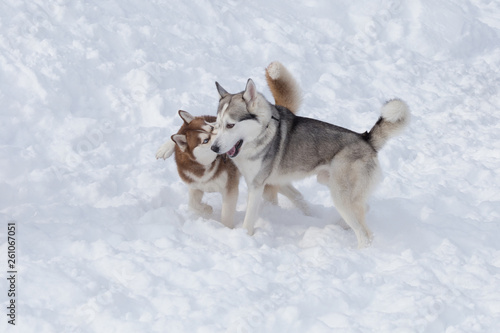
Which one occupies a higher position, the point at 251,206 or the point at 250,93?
the point at 250,93

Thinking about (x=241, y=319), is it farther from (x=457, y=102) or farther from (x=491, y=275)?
(x=457, y=102)

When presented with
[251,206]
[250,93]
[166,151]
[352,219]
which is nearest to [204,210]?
[251,206]

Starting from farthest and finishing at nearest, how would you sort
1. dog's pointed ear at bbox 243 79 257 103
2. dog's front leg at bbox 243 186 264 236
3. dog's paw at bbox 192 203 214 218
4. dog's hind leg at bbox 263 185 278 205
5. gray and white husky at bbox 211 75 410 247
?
dog's hind leg at bbox 263 185 278 205
dog's paw at bbox 192 203 214 218
dog's front leg at bbox 243 186 264 236
gray and white husky at bbox 211 75 410 247
dog's pointed ear at bbox 243 79 257 103

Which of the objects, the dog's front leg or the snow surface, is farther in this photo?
the dog's front leg

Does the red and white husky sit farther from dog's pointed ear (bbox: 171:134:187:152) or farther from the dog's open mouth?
the dog's open mouth

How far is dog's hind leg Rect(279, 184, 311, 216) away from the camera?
579cm

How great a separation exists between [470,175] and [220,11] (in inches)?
183

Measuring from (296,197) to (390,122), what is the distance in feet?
4.34

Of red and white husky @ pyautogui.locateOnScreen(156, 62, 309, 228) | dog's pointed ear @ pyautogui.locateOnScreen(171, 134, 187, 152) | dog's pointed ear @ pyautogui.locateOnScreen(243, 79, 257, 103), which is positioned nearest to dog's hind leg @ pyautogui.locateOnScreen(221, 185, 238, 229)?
red and white husky @ pyautogui.locateOnScreen(156, 62, 309, 228)

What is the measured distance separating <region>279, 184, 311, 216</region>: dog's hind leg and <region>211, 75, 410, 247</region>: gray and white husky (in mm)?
545

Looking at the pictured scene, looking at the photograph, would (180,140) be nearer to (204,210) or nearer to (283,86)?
(204,210)

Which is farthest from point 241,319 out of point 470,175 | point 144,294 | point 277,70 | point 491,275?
point 470,175

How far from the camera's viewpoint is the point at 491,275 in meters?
4.39

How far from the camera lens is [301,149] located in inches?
203
